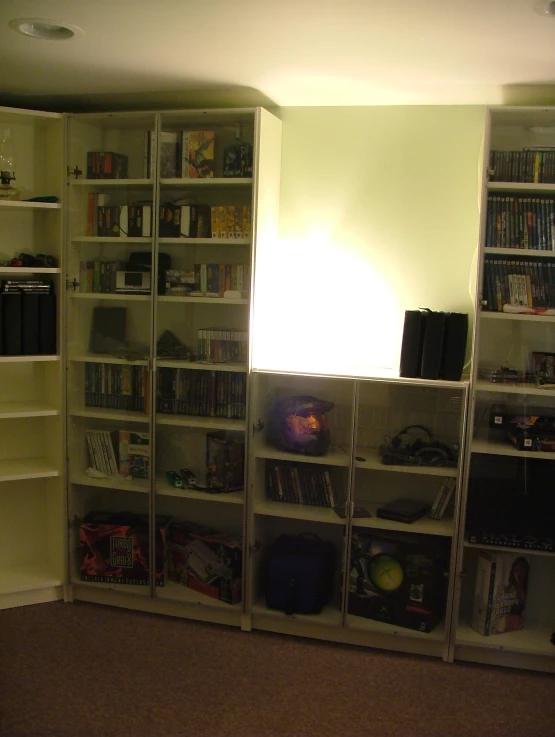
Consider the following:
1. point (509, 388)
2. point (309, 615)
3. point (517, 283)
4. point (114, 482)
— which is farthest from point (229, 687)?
point (517, 283)

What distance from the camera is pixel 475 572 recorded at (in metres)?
3.50

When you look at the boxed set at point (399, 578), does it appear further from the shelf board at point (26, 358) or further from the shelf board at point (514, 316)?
the shelf board at point (26, 358)

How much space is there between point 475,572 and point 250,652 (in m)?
1.16

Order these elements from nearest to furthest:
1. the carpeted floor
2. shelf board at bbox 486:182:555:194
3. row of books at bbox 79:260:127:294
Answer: the carpeted floor
shelf board at bbox 486:182:555:194
row of books at bbox 79:260:127:294

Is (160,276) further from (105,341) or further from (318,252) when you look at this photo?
(318,252)

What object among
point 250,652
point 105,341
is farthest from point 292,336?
point 250,652

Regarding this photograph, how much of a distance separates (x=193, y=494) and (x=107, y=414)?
62 cm

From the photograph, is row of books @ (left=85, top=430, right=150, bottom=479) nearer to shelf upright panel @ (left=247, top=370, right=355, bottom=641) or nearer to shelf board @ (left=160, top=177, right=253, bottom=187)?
shelf upright panel @ (left=247, top=370, right=355, bottom=641)

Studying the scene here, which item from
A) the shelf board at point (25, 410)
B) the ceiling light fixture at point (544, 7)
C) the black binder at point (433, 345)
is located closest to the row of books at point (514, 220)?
the black binder at point (433, 345)

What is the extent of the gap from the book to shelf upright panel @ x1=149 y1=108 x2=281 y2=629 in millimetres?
1155

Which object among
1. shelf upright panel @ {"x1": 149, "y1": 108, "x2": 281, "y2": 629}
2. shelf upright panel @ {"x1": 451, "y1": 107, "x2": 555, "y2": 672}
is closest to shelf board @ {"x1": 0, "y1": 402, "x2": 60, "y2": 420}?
shelf upright panel @ {"x1": 149, "y1": 108, "x2": 281, "y2": 629}

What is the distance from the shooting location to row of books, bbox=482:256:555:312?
10.6 ft

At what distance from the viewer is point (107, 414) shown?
376 centimetres

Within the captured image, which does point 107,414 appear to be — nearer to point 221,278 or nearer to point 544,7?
point 221,278
